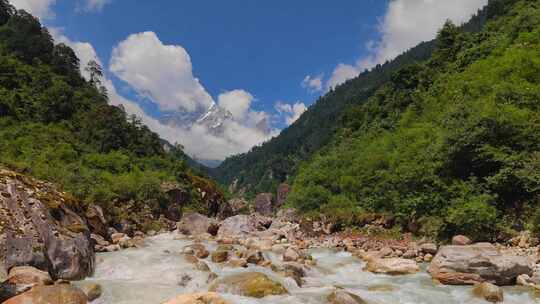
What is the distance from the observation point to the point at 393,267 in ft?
60.0

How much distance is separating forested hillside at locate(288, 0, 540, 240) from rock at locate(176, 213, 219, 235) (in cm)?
1178

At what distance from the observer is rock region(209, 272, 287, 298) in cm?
1292

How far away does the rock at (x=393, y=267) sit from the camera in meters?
18.0

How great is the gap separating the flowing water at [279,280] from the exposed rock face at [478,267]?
0.47m

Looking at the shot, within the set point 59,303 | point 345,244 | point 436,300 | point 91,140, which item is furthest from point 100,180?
point 436,300

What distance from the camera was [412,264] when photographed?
1833cm

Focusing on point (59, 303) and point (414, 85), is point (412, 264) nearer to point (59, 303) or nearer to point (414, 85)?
point (59, 303)

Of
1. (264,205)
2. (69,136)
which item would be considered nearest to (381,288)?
(69,136)

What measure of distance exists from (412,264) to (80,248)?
1473 cm

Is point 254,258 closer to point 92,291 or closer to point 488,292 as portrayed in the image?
point 92,291

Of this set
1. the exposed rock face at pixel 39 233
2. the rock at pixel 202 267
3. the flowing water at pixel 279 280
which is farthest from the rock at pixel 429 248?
the exposed rock face at pixel 39 233

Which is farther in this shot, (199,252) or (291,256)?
(199,252)

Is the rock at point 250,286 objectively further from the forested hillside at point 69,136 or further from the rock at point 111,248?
the forested hillside at point 69,136

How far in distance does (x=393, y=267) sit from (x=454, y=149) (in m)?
10.3
